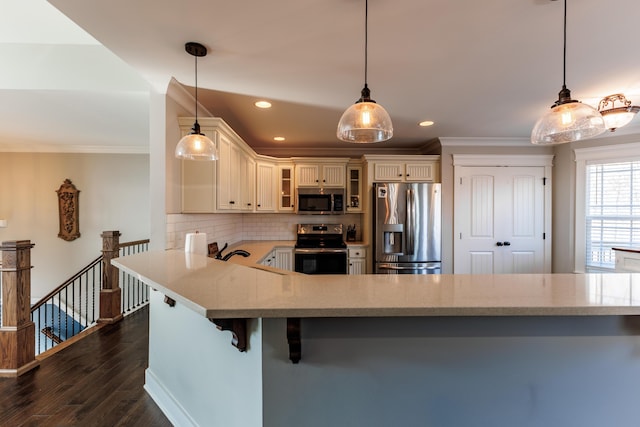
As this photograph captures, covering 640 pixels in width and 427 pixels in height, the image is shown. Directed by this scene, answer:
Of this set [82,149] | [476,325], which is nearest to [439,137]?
[476,325]

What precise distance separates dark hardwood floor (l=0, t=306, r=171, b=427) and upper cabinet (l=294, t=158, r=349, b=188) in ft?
9.63

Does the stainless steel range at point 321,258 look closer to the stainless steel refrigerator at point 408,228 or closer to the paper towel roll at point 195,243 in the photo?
the stainless steel refrigerator at point 408,228

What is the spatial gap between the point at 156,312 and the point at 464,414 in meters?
1.96

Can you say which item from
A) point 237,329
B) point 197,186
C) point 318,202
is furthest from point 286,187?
point 237,329

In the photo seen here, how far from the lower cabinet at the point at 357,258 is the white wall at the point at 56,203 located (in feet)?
12.0

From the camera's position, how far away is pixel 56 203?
4.94m

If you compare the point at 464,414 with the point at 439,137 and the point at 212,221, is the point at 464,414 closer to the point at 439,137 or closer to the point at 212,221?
the point at 212,221

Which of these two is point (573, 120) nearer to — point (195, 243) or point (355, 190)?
point (195, 243)

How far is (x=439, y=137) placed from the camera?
412 centimetres

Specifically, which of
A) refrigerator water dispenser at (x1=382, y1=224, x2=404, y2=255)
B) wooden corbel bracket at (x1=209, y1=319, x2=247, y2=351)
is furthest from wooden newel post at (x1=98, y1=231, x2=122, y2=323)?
refrigerator water dispenser at (x1=382, y1=224, x2=404, y2=255)

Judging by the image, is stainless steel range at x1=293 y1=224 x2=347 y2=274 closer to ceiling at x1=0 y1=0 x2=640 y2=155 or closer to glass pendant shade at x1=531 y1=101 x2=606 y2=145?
ceiling at x1=0 y1=0 x2=640 y2=155

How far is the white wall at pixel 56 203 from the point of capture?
16.2 feet

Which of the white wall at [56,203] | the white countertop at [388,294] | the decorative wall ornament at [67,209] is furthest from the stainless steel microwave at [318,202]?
the decorative wall ornament at [67,209]

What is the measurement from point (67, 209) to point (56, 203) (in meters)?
0.25
